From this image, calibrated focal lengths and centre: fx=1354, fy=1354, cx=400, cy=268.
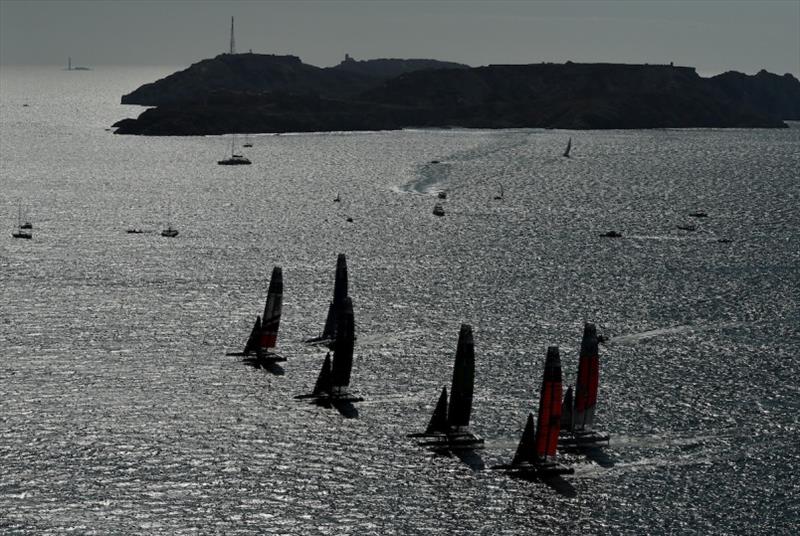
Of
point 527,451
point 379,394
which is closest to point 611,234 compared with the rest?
point 379,394

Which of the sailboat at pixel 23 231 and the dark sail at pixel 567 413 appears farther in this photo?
the sailboat at pixel 23 231

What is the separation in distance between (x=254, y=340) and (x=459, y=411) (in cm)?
2705

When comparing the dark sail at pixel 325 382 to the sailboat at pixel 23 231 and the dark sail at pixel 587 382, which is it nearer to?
the dark sail at pixel 587 382

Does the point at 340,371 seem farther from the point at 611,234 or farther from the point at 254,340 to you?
the point at 611,234

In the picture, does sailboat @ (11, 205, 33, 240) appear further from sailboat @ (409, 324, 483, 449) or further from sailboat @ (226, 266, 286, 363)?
sailboat @ (409, 324, 483, 449)

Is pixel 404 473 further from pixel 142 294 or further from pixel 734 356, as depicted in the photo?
pixel 142 294

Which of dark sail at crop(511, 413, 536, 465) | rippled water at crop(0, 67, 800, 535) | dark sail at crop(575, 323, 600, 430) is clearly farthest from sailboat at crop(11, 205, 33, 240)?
dark sail at crop(511, 413, 536, 465)

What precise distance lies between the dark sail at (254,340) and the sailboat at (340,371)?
12.8 metres

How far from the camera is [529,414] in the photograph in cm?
7988

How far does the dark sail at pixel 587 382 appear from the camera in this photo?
83.4 metres

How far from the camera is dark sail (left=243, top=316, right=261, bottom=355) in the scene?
104 metres

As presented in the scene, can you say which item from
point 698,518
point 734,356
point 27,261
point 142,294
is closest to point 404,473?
point 698,518

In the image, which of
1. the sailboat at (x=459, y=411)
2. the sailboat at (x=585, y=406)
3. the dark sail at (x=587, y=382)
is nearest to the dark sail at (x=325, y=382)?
the sailboat at (x=459, y=411)

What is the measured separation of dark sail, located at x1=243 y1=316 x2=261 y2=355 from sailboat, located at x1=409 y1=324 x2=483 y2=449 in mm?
24146
